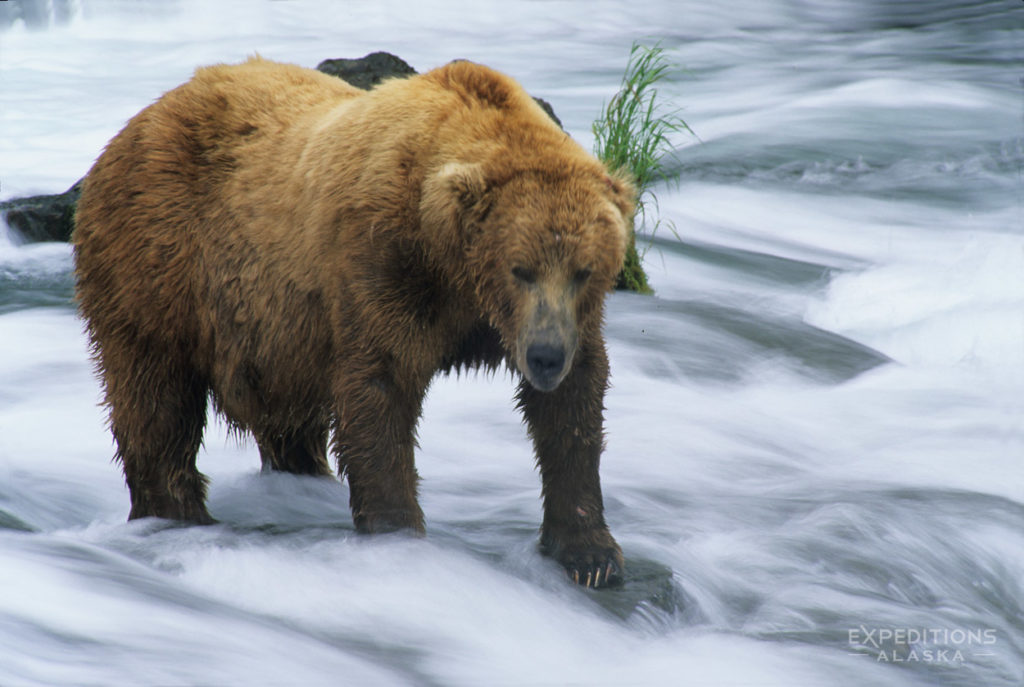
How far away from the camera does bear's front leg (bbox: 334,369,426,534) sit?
14.4 ft

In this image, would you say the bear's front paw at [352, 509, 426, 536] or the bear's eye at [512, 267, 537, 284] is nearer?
the bear's eye at [512, 267, 537, 284]

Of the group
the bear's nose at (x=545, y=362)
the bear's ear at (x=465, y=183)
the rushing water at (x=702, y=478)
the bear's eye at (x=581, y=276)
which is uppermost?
the bear's ear at (x=465, y=183)

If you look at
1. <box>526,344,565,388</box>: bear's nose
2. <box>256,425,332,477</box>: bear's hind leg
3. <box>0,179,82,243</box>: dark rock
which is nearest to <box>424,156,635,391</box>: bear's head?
<box>526,344,565,388</box>: bear's nose

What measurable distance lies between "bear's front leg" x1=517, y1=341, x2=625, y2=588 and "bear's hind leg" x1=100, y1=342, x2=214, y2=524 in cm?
150

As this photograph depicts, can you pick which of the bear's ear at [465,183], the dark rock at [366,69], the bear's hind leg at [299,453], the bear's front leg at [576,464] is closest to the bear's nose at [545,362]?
the bear's front leg at [576,464]

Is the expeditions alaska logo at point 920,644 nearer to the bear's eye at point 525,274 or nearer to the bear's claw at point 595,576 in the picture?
the bear's claw at point 595,576

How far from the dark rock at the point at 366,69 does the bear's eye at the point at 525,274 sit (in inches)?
239

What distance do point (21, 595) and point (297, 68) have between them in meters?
2.55

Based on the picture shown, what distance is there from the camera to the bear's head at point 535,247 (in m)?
4.06

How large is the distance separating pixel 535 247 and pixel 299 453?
2.29 meters

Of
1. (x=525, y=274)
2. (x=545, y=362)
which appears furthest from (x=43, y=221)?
(x=545, y=362)

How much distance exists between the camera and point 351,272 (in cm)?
434

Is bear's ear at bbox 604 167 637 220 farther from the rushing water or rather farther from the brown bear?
the rushing water

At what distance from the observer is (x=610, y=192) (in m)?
4.27
